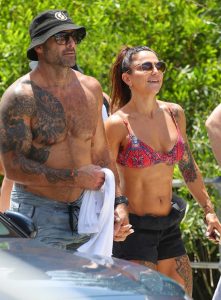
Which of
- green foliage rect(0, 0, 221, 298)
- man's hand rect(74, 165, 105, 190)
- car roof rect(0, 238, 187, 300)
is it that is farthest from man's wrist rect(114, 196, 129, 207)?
green foliage rect(0, 0, 221, 298)

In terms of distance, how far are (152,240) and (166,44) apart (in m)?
3.20

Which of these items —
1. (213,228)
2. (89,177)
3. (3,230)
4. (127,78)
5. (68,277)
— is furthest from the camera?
(127,78)

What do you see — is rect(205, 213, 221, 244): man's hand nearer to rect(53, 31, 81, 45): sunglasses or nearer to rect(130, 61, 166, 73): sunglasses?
rect(130, 61, 166, 73): sunglasses

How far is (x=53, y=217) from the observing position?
615cm

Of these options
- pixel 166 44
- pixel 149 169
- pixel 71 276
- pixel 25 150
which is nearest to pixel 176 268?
pixel 149 169

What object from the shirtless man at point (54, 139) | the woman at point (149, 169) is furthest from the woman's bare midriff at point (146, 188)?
the shirtless man at point (54, 139)

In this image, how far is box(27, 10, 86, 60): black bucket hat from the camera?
625 centimetres

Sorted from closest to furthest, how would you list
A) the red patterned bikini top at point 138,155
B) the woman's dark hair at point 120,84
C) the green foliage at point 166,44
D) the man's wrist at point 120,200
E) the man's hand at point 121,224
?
the man's hand at point 121,224 < the man's wrist at point 120,200 < the red patterned bikini top at point 138,155 < the woman's dark hair at point 120,84 < the green foliage at point 166,44

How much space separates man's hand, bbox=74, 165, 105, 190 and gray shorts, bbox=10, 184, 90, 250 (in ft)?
0.64

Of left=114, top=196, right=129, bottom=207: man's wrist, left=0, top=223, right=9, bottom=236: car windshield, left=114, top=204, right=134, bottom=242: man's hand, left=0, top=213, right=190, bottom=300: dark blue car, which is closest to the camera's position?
left=0, top=213, right=190, bottom=300: dark blue car

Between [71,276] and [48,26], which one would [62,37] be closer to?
[48,26]

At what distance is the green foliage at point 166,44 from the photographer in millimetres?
9172

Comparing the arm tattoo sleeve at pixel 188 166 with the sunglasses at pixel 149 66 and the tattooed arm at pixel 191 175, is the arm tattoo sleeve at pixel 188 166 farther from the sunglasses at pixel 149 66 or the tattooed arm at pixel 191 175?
the sunglasses at pixel 149 66

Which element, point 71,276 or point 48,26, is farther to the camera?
A: point 48,26
